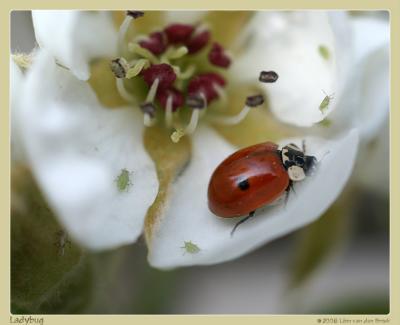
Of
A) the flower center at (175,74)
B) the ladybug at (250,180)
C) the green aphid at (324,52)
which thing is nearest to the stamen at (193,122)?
the flower center at (175,74)

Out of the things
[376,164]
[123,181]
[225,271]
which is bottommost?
[225,271]

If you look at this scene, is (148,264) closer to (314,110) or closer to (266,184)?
(266,184)

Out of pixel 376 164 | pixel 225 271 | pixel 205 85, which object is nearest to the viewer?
pixel 205 85

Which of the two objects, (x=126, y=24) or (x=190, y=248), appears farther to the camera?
(x=126, y=24)

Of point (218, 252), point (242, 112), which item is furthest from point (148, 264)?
point (242, 112)

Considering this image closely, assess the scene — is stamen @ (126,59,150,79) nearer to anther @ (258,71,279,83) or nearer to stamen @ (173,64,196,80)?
stamen @ (173,64,196,80)

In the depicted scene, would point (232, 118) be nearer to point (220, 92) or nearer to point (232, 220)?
point (220, 92)

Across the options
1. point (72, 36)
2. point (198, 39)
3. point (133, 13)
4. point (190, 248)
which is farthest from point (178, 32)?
point (190, 248)
